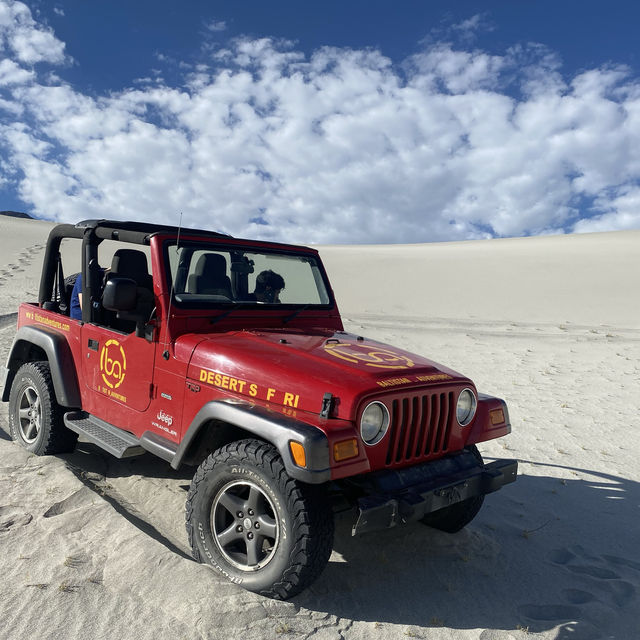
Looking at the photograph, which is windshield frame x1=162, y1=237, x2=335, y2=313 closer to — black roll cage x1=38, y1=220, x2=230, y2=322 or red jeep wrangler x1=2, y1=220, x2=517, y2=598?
red jeep wrangler x1=2, y1=220, x2=517, y2=598

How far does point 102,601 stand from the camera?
2.84 metres

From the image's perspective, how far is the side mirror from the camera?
347 centimetres

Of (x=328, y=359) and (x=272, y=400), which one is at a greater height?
(x=328, y=359)

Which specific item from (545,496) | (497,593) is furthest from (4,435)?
(545,496)

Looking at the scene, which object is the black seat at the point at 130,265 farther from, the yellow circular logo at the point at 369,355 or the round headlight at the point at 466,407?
the round headlight at the point at 466,407

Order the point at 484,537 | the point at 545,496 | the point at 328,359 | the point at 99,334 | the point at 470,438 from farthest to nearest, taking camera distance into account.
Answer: the point at 545,496, the point at 99,334, the point at 484,537, the point at 470,438, the point at 328,359

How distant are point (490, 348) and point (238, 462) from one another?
10042 millimetres

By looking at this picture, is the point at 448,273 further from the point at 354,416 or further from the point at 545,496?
the point at 354,416

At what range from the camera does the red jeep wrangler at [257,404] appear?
2.83 metres

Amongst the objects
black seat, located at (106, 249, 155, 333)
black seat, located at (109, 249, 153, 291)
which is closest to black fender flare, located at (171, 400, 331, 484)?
black seat, located at (106, 249, 155, 333)

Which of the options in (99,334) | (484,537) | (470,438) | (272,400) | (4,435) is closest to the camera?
(272,400)

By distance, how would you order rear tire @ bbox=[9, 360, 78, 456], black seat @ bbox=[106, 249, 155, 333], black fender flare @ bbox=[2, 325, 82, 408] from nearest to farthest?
black seat @ bbox=[106, 249, 155, 333], black fender flare @ bbox=[2, 325, 82, 408], rear tire @ bbox=[9, 360, 78, 456]

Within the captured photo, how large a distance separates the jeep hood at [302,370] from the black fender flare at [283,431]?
141mm

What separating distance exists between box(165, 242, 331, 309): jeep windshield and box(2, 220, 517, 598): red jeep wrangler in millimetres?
12
